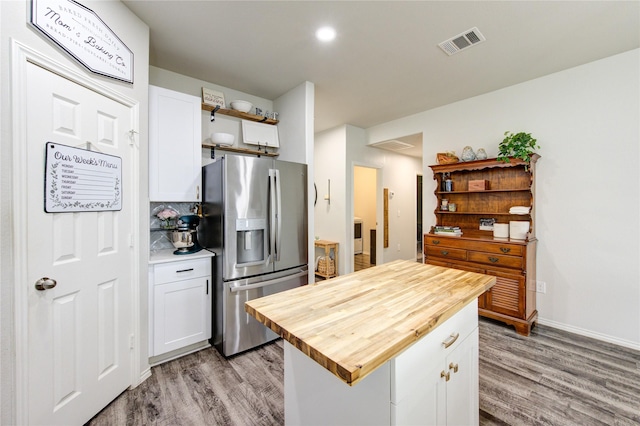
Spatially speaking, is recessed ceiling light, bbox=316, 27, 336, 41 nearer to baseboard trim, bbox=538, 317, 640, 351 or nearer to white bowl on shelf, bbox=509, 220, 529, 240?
white bowl on shelf, bbox=509, 220, 529, 240

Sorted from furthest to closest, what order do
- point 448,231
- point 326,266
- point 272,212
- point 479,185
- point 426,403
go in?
point 326,266
point 448,231
point 479,185
point 272,212
point 426,403

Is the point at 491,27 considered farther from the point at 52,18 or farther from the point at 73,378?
the point at 73,378

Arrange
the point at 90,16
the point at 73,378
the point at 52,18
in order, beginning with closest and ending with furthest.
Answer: the point at 52,18, the point at 73,378, the point at 90,16

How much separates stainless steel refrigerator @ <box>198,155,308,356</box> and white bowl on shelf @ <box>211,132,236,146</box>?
0.44 meters

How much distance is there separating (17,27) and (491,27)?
3091 millimetres

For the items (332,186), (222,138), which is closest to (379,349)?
(222,138)

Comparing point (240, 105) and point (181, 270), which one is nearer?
point (181, 270)

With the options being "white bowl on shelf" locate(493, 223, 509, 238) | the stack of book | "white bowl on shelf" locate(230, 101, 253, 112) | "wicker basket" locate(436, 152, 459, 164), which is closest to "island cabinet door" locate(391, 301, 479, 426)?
"white bowl on shelf" locate(493, 223, 509, 238)

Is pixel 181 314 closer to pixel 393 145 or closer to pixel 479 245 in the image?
pixel 479 245

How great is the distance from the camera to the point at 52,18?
4.68 ft

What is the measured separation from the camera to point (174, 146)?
7.95 feet

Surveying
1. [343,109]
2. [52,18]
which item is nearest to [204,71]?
[52,18]

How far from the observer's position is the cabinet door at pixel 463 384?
3.84ft

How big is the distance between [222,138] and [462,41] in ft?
8.35
